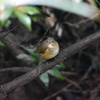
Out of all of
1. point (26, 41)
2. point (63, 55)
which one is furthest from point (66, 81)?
point (63, 55)

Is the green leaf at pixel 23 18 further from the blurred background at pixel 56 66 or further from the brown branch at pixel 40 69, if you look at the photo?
the blurred background at pixel 56 66

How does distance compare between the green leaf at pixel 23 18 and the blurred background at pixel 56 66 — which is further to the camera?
the blurred background at pixel 56 66

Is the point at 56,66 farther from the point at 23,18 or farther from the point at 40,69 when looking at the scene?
the point at 23,18

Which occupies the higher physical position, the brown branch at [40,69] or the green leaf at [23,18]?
the green leaf at [23,18]

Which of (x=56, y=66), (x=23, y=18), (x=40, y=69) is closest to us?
(x=23, y=18)

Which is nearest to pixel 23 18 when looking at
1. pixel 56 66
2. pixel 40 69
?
pixel 40 69

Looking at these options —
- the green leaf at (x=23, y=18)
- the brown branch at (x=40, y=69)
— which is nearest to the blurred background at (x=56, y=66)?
the brown branch at (x=40, y=69)

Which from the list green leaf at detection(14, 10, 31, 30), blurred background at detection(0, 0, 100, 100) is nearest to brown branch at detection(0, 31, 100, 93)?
green leaf at detection(14, 10, 31, 30)

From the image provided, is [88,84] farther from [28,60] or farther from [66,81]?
[28,60]

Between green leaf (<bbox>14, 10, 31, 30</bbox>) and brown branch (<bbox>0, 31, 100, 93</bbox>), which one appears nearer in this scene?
green leaf (<bbox>14, 10, 31, 30</bbox>)

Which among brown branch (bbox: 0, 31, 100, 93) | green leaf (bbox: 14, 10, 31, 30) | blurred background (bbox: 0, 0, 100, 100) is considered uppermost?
green leaf (bbox: 14, 10, 31, 30)

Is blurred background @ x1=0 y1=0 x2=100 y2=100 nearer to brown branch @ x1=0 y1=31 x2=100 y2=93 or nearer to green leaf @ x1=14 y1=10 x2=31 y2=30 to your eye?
brown branch @ x1=0 y1=31 x2=100 y2=93
